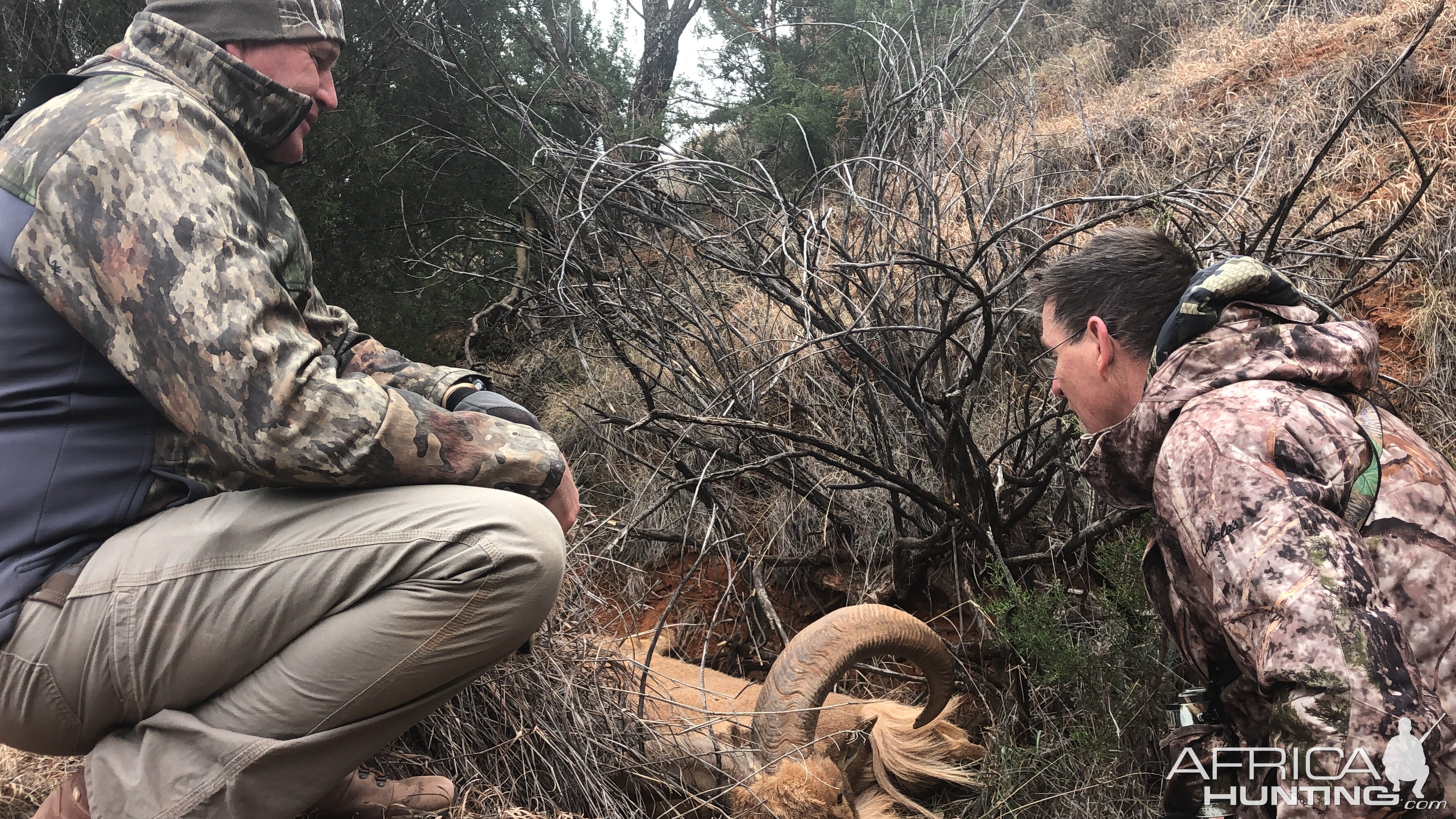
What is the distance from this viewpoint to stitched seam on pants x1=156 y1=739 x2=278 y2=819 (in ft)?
6.20

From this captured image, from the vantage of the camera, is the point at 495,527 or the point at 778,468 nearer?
the point at 495,527

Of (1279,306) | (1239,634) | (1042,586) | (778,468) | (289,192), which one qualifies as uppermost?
(289,192)

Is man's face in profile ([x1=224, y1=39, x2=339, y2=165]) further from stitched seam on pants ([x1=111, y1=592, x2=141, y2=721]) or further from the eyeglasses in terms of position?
the eyeglasses

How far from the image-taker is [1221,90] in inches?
282

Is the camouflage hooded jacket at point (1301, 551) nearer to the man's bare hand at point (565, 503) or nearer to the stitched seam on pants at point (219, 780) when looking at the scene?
the man's bare hand at point (565, 503)

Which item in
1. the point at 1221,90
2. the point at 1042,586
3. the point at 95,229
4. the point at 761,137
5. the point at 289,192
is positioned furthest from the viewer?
the point at 761,137

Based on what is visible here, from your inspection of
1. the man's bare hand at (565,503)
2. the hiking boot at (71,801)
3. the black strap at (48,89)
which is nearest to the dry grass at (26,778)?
the hiking boot at (71,801)

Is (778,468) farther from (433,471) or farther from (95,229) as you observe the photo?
(95,229)

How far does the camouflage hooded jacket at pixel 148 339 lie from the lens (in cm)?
175

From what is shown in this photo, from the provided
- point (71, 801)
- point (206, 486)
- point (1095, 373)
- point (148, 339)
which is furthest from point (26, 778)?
point (1095, 373)

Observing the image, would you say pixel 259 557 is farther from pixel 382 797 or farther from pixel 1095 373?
pixel 1095 373

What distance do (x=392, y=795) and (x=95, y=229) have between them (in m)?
1.50

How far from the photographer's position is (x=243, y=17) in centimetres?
208

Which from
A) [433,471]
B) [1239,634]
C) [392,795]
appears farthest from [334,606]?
[1239,634]
